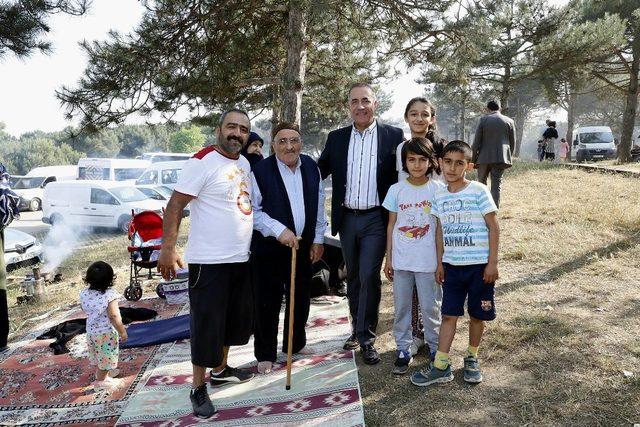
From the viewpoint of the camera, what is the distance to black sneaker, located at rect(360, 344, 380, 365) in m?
3.64

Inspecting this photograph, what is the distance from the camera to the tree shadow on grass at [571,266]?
5.01 m

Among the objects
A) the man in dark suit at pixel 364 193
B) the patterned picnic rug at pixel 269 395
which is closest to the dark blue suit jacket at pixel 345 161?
the man in dark suit at pixel 364 193

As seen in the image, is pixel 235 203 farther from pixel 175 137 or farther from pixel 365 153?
pixel 175 137

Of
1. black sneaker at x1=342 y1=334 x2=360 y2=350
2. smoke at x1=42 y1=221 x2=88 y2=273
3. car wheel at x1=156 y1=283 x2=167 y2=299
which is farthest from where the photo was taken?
smoke at x1=42 y1=221 x2=88 y2=273

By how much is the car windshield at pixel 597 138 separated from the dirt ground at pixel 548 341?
1937 cm

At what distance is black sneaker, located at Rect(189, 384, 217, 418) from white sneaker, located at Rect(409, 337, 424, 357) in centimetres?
158

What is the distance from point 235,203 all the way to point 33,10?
5.40 m

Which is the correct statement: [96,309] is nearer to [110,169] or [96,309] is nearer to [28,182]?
[110,169]

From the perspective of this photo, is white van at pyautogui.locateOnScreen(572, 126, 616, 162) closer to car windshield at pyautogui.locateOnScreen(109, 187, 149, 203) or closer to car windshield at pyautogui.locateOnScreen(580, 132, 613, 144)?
car windshield at pyautogui.locateOnScreen(580, 132, 613, 144)

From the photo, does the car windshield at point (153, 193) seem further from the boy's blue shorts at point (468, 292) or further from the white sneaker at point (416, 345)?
the boy's blue shorts at point (468, 292)

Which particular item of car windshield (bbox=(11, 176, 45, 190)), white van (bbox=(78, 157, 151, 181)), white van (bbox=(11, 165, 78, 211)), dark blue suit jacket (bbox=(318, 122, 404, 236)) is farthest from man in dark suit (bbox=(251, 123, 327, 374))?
car windshield (bbox=(11, 176, 45, 190))

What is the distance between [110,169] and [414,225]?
24794 millimetres

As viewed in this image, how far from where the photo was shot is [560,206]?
28.9 feet

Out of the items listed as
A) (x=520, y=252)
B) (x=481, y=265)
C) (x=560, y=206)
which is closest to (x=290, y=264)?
(x=481, y=265)
